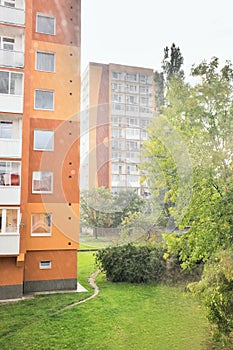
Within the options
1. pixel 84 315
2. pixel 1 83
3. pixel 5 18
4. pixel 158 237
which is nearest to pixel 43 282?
pixel 84 315

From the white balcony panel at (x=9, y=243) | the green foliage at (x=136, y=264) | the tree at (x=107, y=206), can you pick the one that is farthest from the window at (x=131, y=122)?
the green foliage at (x=136, y=264)

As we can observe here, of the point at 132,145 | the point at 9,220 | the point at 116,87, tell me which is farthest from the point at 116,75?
the point at 9,220

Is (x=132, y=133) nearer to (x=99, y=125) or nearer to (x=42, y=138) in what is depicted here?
(x=99, y=125)

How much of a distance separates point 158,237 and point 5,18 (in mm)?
2329

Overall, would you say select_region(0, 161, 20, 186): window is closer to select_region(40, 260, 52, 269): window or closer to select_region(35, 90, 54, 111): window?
select_region(35, 90, 54, 111): window

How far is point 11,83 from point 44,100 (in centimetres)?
44

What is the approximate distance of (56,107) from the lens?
3.53m

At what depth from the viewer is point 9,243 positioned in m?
3.07

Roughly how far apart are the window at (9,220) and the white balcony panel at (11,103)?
2.84 ft

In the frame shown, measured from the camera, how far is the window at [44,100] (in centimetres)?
352

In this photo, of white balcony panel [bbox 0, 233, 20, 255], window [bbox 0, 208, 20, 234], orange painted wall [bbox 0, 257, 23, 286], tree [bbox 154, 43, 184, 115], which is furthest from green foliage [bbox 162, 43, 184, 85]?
orange painted wall [bbox 0, 257, 23, 286]

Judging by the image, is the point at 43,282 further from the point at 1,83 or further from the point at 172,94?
the point at 172,94

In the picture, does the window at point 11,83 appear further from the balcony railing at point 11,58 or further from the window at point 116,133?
the window at point 116,133

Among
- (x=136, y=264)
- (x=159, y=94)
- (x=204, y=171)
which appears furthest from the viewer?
(x=136, y=264)
